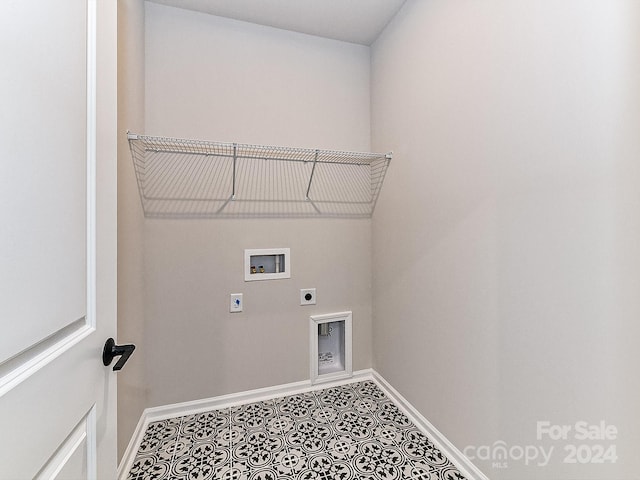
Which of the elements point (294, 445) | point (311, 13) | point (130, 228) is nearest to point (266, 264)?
point (130, 228)

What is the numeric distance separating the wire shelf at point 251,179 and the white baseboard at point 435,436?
1273 mm

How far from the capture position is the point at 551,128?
1013 mm

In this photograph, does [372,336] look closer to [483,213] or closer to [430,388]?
[430,388]

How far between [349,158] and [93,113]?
66.4 inches

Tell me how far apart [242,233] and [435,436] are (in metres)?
1.65

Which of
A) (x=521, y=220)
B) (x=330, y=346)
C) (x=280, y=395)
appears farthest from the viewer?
(x=330, y=346)

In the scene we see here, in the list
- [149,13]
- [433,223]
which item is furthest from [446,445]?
[149,13]

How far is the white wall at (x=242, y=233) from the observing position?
179 cm

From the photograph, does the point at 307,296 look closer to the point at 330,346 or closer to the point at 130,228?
the point at 330,346

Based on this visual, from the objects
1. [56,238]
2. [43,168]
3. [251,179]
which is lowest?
[56,238]

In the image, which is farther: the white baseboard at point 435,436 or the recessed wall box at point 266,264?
the recessed wall box at point 266,264

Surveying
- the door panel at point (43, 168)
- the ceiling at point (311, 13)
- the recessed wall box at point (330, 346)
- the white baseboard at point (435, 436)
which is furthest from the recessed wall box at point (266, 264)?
the ceiling at point (311, 13)

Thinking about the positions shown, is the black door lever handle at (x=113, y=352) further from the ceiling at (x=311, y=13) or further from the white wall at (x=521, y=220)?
the ceiling at (x=311, y=13)

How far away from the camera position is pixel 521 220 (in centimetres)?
112
